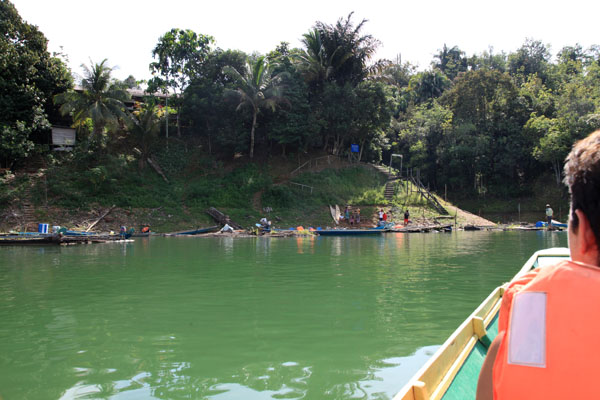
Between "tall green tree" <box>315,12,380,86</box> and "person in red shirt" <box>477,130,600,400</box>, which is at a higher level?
"tall green tree" <box>315,12,380,86</box>

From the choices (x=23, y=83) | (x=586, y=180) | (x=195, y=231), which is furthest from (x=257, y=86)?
(x=586, y=180)

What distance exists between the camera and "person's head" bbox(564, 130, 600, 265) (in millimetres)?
1314

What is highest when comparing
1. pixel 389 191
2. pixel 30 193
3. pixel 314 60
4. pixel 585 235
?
pixel 314 60

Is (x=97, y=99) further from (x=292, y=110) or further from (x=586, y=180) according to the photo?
(x=586, y=180)

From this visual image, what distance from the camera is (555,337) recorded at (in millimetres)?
1204

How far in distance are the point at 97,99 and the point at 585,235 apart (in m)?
30.9

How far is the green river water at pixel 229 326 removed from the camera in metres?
4.22

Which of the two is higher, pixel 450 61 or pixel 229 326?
pixel 450 61

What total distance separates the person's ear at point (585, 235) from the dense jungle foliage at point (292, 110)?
97.9 ft

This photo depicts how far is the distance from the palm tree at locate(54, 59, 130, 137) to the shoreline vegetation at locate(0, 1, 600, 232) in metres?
0.09

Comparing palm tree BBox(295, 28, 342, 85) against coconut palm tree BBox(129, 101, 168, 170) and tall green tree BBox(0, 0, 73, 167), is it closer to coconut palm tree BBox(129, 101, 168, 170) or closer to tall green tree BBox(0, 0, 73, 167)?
coconut palm tree BBox(129, 101, 168, 170)

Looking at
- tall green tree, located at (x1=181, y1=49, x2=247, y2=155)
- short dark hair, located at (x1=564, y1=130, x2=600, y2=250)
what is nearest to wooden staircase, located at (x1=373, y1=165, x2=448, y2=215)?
tall green tree, located at (x1=181, y1=49, x2=247, y2=155)

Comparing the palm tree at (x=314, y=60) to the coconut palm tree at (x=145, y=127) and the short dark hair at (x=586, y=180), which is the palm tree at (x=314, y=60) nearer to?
the coconut palm tree at (x=145, y=127)

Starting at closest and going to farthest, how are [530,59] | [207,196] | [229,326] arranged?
[229,326] < [207,196] < [530,59]
